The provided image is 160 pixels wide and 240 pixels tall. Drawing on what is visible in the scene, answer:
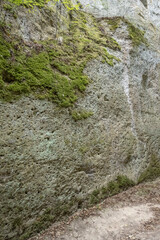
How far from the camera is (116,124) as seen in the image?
6.57 m

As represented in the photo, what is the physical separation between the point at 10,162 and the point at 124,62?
624cm

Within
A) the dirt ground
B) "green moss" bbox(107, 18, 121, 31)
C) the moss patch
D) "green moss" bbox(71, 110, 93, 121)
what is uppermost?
"green moss" bbox(107, 18, 121, 31)

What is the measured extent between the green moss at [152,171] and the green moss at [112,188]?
0.77 metres

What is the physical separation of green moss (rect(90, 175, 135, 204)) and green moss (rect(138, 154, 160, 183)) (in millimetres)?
772

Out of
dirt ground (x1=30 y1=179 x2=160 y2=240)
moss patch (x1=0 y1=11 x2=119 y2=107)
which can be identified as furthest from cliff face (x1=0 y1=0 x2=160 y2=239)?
dirt ground (x1=30 y1=179 x2=160 y2=240)

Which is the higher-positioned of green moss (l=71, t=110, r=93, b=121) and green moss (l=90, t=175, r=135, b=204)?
green moss (l=71, t=110, r=93, b=121)

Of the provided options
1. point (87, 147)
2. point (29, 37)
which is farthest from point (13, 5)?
point (87, 147)

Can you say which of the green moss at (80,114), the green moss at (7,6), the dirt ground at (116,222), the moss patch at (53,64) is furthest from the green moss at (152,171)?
the green moss at (7,6)

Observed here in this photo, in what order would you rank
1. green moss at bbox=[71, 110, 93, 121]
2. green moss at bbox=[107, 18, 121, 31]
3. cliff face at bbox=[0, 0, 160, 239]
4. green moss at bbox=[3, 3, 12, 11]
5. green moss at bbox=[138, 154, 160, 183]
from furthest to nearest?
green moss at bbox=[107, 18, 121, 31]
green moss at bbox=[138, 154, 160, 183]
green moss at bbox=[71, 110, 93, 121]
green moss at bbox=[3, 3, 12, 11]
cliff face at bbox=[0, 0, 160, 239]

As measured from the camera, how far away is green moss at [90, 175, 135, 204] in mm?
5358

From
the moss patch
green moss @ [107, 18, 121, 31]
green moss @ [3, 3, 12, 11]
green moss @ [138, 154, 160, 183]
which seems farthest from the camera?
green moss @ [107, 18, 121, 31]

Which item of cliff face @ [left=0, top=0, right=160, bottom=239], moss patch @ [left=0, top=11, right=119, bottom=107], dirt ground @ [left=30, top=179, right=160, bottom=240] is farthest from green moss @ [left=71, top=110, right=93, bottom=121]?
dirt ground @ [left=30, top=179, right=160, bottom=240]

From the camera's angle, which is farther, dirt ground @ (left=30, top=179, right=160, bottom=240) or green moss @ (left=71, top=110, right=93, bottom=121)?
green moss @ (left=71, top=110, right=93, bottom=121)

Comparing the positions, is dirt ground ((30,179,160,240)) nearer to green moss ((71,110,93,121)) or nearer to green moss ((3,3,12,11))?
green moss ((71,110,93,121))
